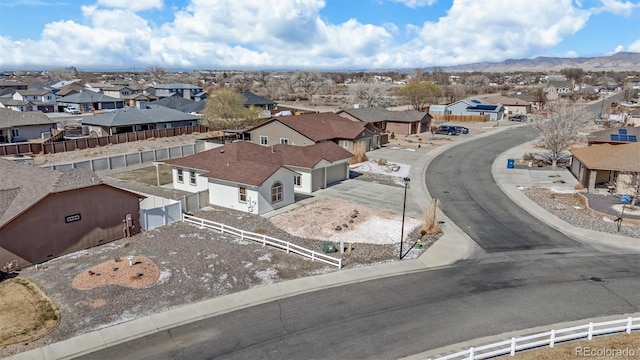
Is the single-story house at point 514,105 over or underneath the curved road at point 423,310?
over

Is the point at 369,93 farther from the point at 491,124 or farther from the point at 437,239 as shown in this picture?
the point at 437,239

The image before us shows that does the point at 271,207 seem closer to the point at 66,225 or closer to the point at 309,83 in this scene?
the point at 66,225

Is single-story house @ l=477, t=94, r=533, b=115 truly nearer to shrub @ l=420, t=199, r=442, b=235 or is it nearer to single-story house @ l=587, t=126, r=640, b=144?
single-story house @ l=587, t=126, r=640, b=144

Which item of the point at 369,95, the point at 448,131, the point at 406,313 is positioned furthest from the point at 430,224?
the point at 369,95

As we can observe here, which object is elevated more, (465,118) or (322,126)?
(322,126)

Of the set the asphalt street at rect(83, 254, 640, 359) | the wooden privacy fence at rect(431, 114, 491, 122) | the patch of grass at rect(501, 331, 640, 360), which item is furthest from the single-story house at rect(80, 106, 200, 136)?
the patch of grass at rect(501, 331, 640, 360)

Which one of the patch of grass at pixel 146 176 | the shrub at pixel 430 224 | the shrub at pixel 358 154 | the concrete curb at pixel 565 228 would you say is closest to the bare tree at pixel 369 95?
the shrub at pixel 358 154

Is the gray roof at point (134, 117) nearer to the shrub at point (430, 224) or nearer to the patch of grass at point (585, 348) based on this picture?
the shrub at point (430, 224)
